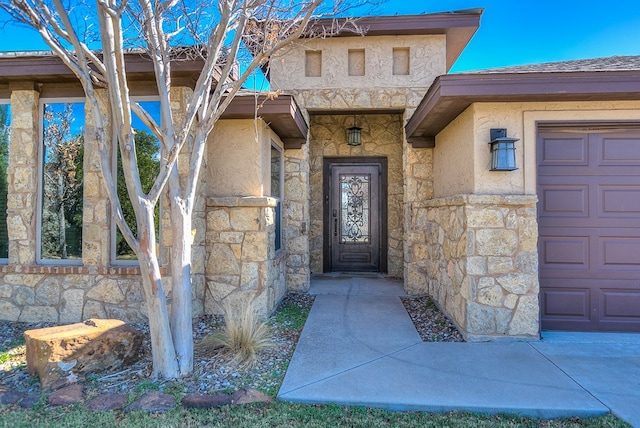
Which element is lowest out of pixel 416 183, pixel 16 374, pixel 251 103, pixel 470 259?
pixel 16 374

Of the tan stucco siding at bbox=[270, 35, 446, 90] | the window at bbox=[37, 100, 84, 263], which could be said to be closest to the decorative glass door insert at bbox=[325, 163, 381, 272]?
the tan stucco siding at bbox=[270, 35, 446, 90]

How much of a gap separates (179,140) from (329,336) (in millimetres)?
2607

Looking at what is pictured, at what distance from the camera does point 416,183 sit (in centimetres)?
617

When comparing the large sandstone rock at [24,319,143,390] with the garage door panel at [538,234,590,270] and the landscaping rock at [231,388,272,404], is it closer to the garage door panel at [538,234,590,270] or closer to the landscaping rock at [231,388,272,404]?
the landscaping rock at [231,388,272,404]

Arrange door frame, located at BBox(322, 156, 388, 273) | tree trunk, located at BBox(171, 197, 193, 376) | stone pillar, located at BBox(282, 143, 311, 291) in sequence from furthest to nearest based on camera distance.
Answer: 1. door frame, located at BBox(322, 156, 388, 273)
2. stone pillar, located at BBox(282, 143, 311, 291)
3. tree trunk, located at BBox(171, 197, 193, 376)

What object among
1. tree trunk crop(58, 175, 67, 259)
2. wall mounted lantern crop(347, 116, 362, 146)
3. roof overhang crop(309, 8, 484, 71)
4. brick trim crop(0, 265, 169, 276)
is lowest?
brick trim crop(0, 265, 169, 276)

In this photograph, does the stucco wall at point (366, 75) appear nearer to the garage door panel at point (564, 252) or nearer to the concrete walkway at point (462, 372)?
the garage door panel at point (564, 252)

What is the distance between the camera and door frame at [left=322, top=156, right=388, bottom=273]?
298 inches

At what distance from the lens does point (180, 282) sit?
3.27m

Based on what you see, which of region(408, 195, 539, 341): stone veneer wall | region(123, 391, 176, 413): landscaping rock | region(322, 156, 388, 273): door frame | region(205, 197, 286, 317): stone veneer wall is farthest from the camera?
region(322, 156, 388, 273): door frame

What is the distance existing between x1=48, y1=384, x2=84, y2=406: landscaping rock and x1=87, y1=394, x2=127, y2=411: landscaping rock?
14 cm

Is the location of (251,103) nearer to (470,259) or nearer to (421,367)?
(470,259)

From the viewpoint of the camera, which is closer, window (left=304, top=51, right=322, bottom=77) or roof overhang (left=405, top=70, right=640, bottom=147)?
roof overhang (left=405, top=70, right=640, bottom=147)

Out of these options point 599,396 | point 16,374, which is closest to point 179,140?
point 16,374
